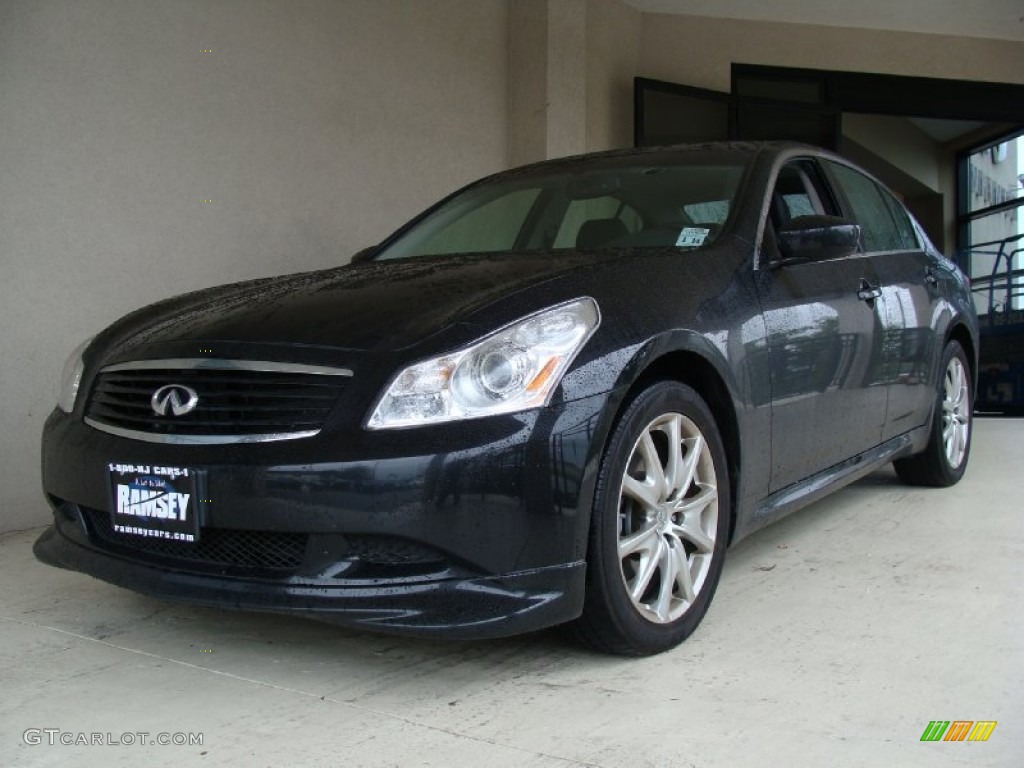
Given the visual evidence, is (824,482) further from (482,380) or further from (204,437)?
(204,437)

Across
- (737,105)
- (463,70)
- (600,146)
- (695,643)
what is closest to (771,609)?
(695,643)

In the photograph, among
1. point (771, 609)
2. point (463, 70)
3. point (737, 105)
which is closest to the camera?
point (771, 609)

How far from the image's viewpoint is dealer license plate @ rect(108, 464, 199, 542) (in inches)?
88.5

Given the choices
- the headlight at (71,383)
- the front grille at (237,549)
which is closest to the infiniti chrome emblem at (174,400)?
the front grille at (237,549)

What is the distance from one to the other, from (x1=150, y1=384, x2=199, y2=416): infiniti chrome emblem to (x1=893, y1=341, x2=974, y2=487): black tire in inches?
129

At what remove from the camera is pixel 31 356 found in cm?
414

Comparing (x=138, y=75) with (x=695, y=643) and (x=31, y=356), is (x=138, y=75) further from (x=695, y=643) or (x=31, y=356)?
(x=695, y=643)

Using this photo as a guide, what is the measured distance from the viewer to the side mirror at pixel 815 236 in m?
3.04

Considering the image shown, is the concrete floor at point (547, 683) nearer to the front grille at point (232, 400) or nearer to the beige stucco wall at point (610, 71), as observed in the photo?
the front grille at point (232, 400)

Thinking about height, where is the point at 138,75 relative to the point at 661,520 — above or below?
above

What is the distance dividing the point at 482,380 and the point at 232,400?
58 cm

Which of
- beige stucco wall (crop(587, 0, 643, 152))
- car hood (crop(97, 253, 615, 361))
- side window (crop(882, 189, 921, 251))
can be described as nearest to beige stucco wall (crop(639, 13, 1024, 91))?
beige stucco wall (crop(587, 0, 643, 152))

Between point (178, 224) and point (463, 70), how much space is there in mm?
2472

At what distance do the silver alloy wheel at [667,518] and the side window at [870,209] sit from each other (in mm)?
1588
